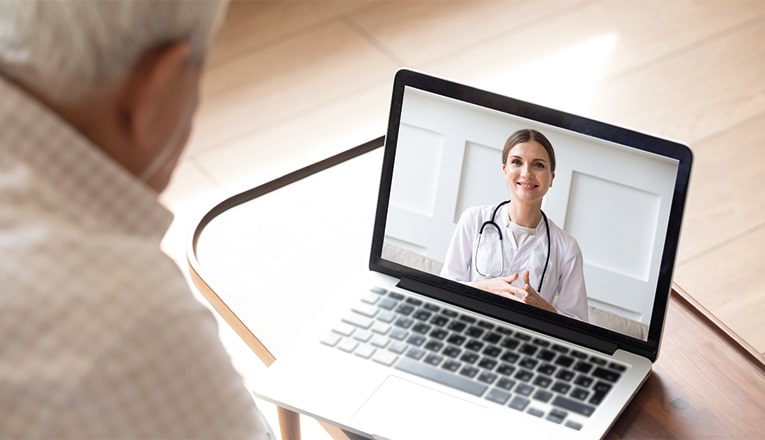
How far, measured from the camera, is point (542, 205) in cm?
105

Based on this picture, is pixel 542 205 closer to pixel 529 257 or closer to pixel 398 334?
pixel 529 257

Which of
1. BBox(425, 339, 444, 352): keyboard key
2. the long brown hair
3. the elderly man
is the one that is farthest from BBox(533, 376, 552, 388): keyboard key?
the elderly man

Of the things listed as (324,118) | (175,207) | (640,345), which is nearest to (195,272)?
(640,345)

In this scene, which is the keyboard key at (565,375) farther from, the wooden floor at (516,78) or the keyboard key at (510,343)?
the wooden floor at (516,78)

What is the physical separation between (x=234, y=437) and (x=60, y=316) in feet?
0.45

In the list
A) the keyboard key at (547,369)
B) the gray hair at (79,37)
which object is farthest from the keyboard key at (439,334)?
the gray hair at (79,37)

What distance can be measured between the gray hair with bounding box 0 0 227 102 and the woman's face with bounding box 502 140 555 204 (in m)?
0.47

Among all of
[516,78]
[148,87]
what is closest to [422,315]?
[148,87]

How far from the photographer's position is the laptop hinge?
3.43 ft

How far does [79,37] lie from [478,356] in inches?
22.0

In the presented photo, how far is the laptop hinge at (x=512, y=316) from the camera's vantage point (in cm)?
105

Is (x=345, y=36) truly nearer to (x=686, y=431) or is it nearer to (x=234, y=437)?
(x=686, y=431)

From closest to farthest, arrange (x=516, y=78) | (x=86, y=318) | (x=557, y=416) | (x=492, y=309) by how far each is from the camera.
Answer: (x=86, y=318) → (x=557, y=416) → (x=492, y=309) → (x=516, y=78)

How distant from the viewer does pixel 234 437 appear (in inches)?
25.5
